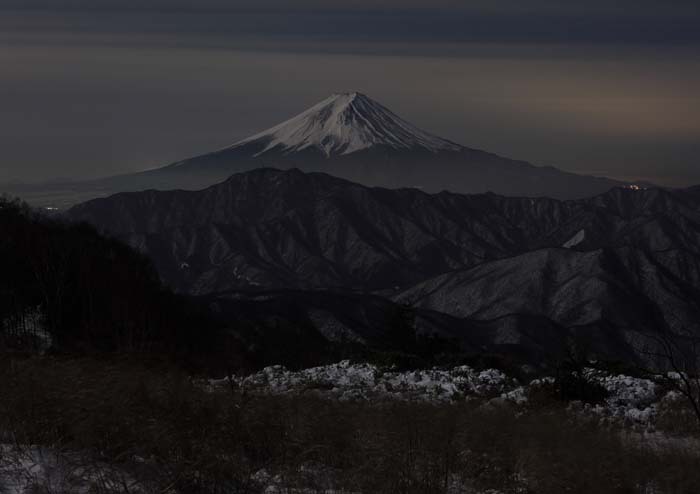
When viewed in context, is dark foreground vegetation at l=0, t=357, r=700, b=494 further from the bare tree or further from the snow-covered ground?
the snow-covered ground

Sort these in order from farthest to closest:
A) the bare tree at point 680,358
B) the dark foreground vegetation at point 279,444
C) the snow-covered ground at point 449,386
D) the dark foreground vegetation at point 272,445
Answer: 1. the snow-covered ground at point 449,386
2. the bare tree at point 680,358
3. the dark foreground vegetation at point 279,444
4. the dark foreground vegetation at point 272,445

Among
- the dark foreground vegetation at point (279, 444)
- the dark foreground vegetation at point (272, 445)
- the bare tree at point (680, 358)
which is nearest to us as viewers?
the dark foreground vegetation at point (272, 445)

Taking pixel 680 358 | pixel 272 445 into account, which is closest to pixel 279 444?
pixel 272 445

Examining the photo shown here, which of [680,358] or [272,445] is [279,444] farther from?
[680,358]

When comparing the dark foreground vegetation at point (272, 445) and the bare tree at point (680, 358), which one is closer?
the dark foreground vegetation at point (272, 445)

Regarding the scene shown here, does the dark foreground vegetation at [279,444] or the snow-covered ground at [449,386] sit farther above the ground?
the dark foreground vegetation at [279,444]

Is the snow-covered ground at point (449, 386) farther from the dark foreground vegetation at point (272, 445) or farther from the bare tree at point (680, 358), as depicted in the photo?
the dark foreground vegetation at point (272, 445)

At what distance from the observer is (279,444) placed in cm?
777

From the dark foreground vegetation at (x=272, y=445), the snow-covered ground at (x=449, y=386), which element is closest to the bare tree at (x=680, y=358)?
the dark foreground vegetation at (x=272, y=445)

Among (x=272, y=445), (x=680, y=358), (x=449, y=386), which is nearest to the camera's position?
(x=272, y=445)

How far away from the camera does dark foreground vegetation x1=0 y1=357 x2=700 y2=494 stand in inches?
260

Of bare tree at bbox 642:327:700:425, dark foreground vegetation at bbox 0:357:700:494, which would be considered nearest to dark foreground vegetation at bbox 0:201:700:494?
dark foreground vegetation at bbox 0:357:700:494

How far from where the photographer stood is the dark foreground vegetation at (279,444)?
21.6 ft

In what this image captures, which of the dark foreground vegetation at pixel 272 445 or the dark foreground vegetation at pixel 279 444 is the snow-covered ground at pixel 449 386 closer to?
the dark foreground vegetation at pixel 272 445
